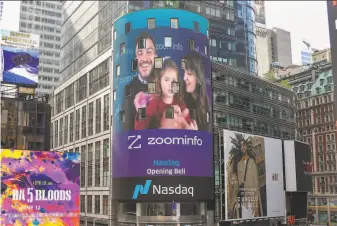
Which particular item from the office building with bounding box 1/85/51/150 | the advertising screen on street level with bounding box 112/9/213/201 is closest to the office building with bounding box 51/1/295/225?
the advertising screen on street level with bounding box 112/9/213/201

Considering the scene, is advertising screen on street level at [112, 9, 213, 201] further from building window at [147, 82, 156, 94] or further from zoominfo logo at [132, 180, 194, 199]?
building window at [147, 82, 156, 94]

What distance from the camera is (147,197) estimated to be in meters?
61.5

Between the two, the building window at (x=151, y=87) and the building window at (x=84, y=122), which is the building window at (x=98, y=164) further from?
the building window at (x=151, y=87)

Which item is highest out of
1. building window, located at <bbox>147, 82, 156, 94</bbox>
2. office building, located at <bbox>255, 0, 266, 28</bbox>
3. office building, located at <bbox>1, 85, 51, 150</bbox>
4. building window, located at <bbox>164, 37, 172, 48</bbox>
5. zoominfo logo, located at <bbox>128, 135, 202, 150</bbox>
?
office building, located at <bbox>255, 0, 266, 28</bbox>

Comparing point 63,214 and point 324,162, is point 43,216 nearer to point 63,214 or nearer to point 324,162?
point 63,214

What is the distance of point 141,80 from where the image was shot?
2537 inches

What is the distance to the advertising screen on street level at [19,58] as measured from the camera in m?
58.7

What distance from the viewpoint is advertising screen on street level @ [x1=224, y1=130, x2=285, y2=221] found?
70188 millimetres

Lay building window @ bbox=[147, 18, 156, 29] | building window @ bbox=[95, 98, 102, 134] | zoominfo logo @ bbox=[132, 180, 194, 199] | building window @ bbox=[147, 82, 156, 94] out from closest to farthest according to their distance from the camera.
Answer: zoominfo logo @ bbox=[132, 180, 194, 199], building window @ bbox=[147, 82, 156, 94], building window @ bbox=[147, 18, 156, 29], building window @ bbox=[95, 98, 102, 134]

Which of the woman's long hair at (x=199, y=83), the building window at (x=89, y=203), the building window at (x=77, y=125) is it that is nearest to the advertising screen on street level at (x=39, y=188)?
the woman's long hair at (x=199, y=83)

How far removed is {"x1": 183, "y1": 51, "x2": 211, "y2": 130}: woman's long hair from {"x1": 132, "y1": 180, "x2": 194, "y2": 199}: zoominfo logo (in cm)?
955

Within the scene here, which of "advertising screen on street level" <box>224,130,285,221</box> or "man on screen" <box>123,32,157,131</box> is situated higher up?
"man on screen" <box>123,32,157,131</box>

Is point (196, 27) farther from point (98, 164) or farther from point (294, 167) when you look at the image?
point (294, 167)

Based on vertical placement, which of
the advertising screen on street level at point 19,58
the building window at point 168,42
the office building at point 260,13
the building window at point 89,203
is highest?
the office building at point 260,13
